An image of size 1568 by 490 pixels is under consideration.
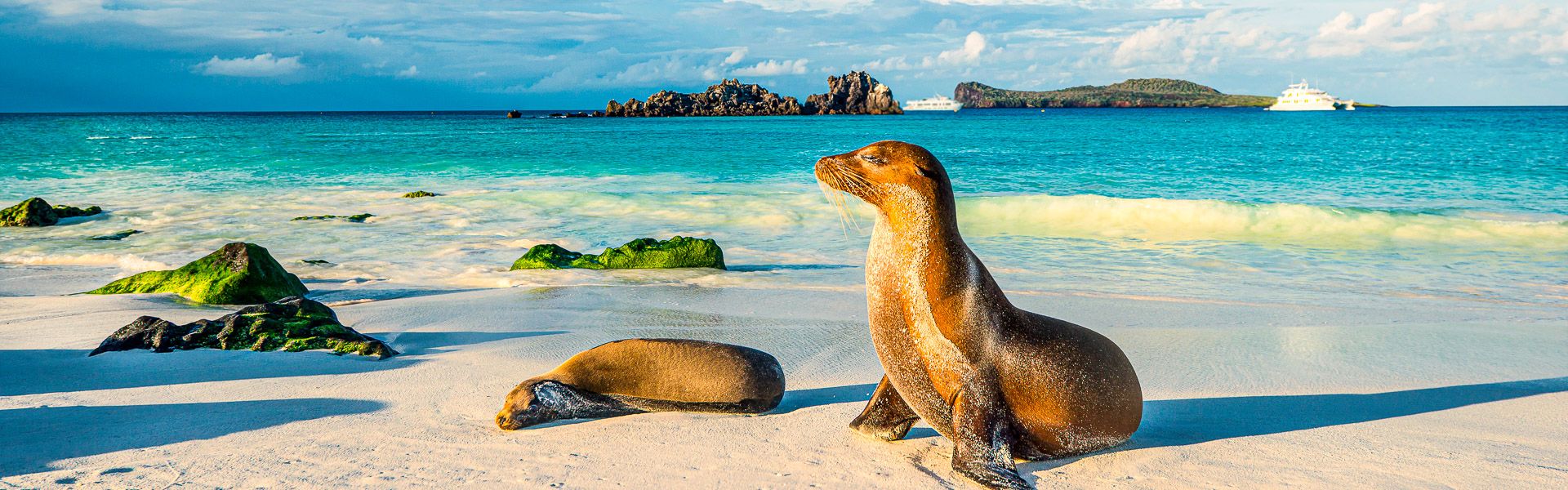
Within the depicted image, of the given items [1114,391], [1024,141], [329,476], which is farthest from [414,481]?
[1024,141]

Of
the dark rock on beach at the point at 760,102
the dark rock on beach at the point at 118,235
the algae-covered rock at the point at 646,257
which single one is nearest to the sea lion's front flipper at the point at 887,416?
the algae-covered rock at the point at 646,257

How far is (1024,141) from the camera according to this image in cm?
5025

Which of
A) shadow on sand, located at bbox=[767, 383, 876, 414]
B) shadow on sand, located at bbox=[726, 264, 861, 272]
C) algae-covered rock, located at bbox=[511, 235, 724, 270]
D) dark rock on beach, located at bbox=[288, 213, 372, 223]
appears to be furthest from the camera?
dark rock on beach, located at bbox=[288, 213, 372, 223]

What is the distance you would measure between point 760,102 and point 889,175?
12612 centimetres

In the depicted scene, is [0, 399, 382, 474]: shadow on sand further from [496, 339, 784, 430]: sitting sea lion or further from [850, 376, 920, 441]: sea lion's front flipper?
[850, 376, 920, 441]: sea lion's front flipper

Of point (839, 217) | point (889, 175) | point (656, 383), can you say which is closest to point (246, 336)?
point (656, 383)

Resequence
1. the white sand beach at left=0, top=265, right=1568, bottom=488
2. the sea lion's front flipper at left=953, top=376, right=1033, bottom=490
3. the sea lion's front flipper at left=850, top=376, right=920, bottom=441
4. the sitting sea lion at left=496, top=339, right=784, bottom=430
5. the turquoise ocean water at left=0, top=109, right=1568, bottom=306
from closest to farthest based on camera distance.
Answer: the sea lion's front flipper at left=953, top=376, right=1033, bottom=490, the white sand beach at left=0, top=265, right=1568, bottom=488, the sea lion's front flipper at left=850, top=376, right=920, bottom=441, the sitting sea lion at left=496, top=339, right=784, bottom=430, the turquoise ocean water at left=0, top=109, right=1568, bottom=306

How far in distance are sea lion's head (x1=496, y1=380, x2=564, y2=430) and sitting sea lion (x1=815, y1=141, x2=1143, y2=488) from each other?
142 centimetres

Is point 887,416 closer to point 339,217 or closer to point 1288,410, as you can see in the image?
point 1288,410

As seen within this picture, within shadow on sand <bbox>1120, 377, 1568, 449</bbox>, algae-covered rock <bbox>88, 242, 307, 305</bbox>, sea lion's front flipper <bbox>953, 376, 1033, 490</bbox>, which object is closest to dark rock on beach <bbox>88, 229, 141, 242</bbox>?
algae-covered rock <bbox>88, 242, 307, 305</bbox>

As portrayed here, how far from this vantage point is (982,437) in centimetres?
354

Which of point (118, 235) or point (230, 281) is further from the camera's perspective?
point (118, 235)

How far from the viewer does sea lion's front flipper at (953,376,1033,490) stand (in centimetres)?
346

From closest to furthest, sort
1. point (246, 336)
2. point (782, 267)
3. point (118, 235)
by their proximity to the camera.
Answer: point (246, 336) < point (782, 267) < point (118, 235)
